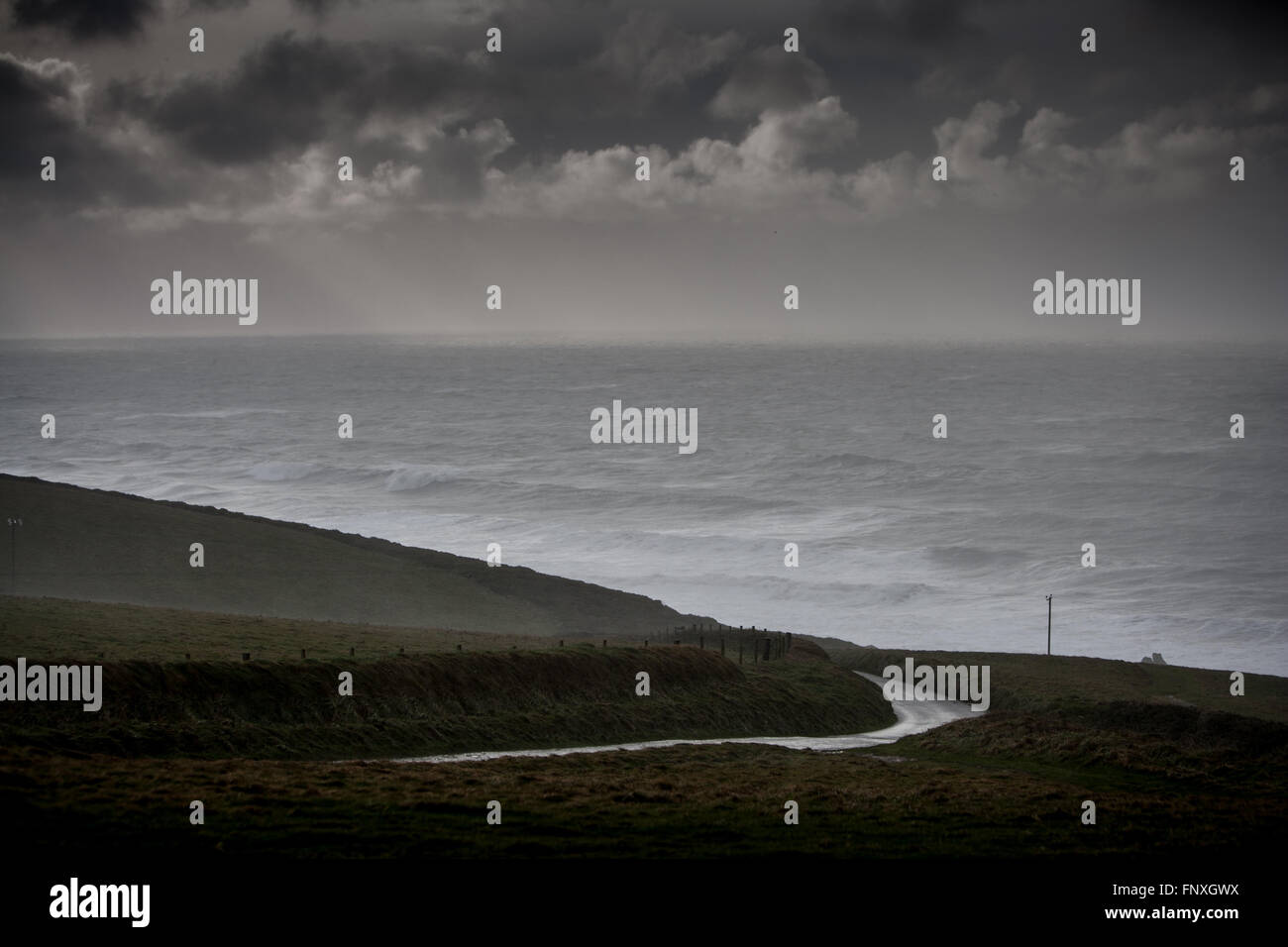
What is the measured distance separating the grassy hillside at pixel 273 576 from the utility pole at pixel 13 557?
10.2 inches

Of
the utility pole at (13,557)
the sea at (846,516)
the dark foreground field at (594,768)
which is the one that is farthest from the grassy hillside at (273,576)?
the sea at (846,516)

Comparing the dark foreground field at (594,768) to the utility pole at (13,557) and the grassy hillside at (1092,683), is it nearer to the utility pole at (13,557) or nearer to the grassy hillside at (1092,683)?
the grassy hillside at (1092,683)

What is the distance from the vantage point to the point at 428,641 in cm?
4625

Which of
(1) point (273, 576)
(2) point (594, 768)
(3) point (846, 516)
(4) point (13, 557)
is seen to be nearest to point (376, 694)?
(2) point (594, 768)

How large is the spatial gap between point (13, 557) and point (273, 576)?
14.1 metres

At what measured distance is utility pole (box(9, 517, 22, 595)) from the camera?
57894 mm

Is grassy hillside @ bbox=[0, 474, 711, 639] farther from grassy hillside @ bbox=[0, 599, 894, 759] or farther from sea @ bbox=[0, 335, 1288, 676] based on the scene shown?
sea @ bbox=[0, 335, 1288, 676]

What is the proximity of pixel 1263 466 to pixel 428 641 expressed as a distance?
15314 cm

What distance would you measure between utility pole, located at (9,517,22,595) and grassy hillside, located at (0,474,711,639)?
26 cm

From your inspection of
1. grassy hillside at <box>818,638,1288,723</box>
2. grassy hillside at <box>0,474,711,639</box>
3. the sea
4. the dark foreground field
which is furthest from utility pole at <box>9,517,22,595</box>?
the sea

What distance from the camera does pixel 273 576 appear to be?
2579 inches

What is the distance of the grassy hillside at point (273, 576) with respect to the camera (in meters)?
60.8
